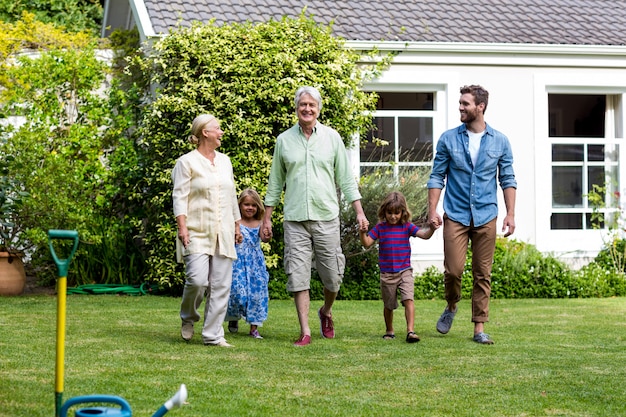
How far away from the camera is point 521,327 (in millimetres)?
9203

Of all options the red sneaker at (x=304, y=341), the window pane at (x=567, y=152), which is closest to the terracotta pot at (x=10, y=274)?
the red sneaker at (x=304, y=341)

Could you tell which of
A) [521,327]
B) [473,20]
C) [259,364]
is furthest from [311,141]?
[473,20]

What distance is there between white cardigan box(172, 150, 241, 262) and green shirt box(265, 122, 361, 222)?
49 cm

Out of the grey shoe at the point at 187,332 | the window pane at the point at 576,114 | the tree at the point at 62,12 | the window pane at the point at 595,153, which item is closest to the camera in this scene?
the grey shoe at the point at 187,332

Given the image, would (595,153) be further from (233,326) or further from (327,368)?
(327,368)

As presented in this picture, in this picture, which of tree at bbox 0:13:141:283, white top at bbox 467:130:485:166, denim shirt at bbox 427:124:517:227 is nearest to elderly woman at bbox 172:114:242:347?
denim shirt at bbox 427:124:517:227

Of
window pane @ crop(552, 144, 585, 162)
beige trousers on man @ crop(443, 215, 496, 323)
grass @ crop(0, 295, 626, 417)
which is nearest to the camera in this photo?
grass @ crop(0, 295, 626, 417)

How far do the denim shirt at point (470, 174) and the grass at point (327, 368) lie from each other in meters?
1.02

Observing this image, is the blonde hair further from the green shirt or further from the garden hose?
the garden hose

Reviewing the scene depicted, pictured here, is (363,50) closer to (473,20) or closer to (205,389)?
(473,20)

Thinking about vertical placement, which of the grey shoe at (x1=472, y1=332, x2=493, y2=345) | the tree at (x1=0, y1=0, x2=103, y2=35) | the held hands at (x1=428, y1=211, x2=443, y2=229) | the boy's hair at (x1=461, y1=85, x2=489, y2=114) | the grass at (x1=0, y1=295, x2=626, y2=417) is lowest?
the grass at (x1=0, y1=295, x2=626, y2=417)

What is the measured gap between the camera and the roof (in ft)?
43.8

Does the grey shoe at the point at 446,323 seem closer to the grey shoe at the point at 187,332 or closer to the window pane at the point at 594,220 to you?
the grey shoe at the point at 187,332

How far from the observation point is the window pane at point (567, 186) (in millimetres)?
14211
